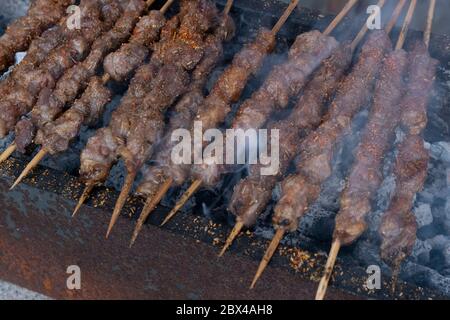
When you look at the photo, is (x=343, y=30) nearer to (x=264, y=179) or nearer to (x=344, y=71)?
(x=344, y=71)

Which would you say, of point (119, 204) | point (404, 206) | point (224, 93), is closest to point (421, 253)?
point (404, 206)

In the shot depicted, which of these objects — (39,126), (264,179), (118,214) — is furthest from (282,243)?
(39,126)

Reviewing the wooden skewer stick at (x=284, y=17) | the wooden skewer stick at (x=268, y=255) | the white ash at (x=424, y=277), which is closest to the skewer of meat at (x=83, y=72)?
the wooden skewer stick at (x=284, y=17)

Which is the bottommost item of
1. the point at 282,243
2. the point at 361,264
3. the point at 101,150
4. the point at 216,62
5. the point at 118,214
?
the point at 361,264

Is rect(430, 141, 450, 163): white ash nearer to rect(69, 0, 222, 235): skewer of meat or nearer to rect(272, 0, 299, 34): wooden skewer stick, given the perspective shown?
rect(272, 0, 299, 34): wooden skewer stick

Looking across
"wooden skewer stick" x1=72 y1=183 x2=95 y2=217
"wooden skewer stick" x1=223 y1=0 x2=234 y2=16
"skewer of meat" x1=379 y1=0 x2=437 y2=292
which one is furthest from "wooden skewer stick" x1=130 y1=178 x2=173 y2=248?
Result: "wooden skewer stick" x1=223 y1=0 x2=234 y2=16
